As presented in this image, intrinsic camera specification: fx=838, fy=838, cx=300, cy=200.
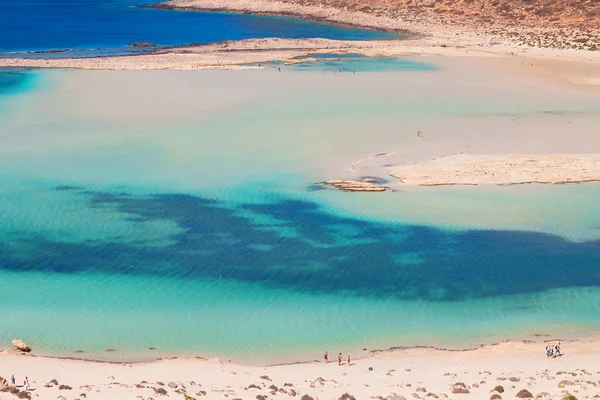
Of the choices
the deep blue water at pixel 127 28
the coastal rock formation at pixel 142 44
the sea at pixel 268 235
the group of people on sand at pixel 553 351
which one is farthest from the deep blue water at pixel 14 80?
the group of people on sand at pixel 553 351

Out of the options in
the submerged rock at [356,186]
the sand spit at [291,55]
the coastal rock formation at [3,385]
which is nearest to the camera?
the coastal rock formation at [3,385]

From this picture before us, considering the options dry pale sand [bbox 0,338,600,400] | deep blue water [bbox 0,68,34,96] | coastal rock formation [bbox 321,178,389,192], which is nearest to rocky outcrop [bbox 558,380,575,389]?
dry pale sand [bbox 0,338,600,400]

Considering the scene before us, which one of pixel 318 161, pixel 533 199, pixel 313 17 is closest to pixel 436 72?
pixel 318 161

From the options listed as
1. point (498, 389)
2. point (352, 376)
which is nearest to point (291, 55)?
point (352, 376)

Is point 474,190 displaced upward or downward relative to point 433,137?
downward

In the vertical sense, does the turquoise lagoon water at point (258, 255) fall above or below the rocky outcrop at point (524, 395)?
above

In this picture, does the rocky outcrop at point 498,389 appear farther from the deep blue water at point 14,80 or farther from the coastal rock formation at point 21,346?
the deep blue water at point 14,80

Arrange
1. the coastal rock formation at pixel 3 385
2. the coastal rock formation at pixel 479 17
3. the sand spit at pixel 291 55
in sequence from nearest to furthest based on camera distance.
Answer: the coastal rock formation at pixel 3 385, the sand spit at pixel 291 55, the coastal rock formation at pixel 479 17

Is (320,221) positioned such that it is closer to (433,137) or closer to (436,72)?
(433,137)
